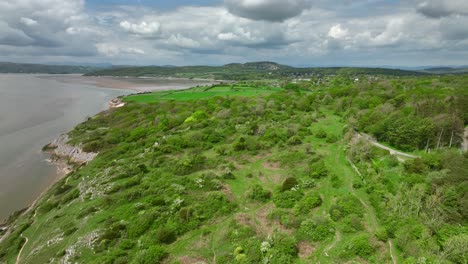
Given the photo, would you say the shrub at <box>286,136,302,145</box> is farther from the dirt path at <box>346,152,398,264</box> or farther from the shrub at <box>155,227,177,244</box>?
the shrub at <box>155,227,177,244</box>

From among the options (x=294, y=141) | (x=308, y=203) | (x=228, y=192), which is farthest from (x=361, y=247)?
(x=294, y=141)

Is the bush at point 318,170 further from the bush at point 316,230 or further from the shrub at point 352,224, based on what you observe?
the bush at point 316,230

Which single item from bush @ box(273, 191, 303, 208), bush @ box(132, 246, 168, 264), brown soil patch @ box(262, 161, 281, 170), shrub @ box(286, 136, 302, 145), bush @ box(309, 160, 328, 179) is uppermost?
shrub @ box(286, 136, 302, 145)

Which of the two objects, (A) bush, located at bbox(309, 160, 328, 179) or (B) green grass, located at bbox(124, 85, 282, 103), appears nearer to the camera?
(A) bush, located at bbox(309, 160, 328, 179)

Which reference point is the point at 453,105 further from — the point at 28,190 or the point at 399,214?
the point at 28,190

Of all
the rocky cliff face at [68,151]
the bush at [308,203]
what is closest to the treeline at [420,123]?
the bush at [308,203]

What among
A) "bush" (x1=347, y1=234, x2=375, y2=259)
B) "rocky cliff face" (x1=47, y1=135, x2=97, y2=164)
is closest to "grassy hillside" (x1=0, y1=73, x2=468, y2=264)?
"bush" (x1=347, y1=234, x2=375, y2=259)
